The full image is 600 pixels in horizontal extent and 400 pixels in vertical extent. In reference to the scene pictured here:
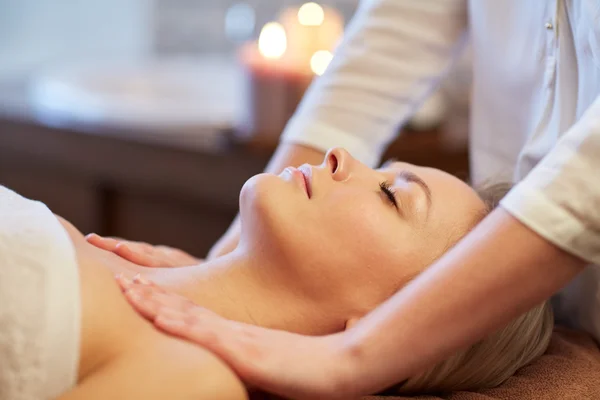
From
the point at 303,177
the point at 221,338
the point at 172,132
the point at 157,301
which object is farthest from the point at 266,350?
the point at 172,132

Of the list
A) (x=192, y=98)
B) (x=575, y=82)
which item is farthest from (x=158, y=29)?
(x=575, y=82)

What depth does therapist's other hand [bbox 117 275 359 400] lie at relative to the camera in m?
0.82

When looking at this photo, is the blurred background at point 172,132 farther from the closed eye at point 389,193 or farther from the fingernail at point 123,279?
the fingernail at point 123,279

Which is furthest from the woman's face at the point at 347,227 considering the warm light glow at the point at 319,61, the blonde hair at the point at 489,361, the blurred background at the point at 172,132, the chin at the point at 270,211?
the warm light glow at the point at 319,61

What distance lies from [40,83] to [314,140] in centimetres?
144

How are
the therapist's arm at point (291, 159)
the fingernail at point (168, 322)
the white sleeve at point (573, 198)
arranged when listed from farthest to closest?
the therapist's arm at point (291, 159) → the fingernail at point (168, 322) → the white sleeve at point (573, 198)

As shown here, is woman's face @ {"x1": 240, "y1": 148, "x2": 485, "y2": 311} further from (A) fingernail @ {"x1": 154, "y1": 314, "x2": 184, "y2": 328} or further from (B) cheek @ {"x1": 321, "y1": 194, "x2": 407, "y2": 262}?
(A) fingernail @ {"x1": 154, "y1": 314, "x2": 184, "y2": 328}

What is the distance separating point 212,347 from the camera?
2.86 ft

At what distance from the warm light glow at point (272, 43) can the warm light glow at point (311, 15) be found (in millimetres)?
80

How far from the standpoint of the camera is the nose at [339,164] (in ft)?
3.56

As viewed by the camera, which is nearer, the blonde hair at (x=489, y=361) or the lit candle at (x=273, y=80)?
the blonde hair at (x=489, y=361)

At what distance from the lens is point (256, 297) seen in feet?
3.42

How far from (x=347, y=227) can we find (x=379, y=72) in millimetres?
428

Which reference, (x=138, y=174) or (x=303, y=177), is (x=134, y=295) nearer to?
(x=303, y=177)
